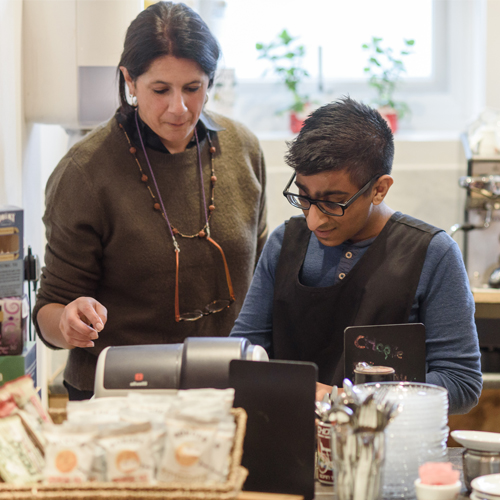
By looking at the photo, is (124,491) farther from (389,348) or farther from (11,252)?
(11,252)

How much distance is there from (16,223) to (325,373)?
76 centimetres

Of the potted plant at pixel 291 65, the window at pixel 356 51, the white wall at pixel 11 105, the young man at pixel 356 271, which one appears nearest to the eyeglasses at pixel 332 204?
the young man at pixel 356 271

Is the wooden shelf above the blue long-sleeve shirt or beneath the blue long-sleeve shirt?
beneath

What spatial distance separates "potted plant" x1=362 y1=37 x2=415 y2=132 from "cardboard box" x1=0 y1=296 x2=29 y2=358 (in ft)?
7.83

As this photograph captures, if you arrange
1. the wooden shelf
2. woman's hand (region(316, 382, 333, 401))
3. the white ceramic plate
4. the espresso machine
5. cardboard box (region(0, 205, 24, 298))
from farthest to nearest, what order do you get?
1. the espresso machine
2. the wooden shelf
3. cardboard box (region(0, 205, 24, 298))
4. woman's hand (region(316, 382, 333, 401))
5. the white ceramic plate

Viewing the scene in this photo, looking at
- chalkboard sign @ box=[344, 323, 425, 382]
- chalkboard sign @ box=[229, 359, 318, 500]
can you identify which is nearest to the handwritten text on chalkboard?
chalkboard sign @ box=[344, 323, 425, 382]

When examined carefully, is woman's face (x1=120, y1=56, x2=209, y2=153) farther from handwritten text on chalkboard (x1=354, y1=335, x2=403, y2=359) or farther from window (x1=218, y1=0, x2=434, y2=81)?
window (x1=218, y1=0, x2=434, y2=81)

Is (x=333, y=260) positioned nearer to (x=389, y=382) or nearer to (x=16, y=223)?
(x=389, y=382)

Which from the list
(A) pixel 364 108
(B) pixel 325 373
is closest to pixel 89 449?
(B) pixel 325 373

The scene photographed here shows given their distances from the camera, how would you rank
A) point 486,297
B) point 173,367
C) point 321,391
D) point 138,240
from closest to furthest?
point 173,367 < point 321,391 < point 138,240 < point 486,297

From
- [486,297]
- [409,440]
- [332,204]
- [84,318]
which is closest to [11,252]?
[84,318]

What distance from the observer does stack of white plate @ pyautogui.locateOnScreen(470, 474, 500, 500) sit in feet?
3.02

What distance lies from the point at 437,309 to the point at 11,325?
36.6 inches

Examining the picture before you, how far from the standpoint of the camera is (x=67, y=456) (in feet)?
2.82
